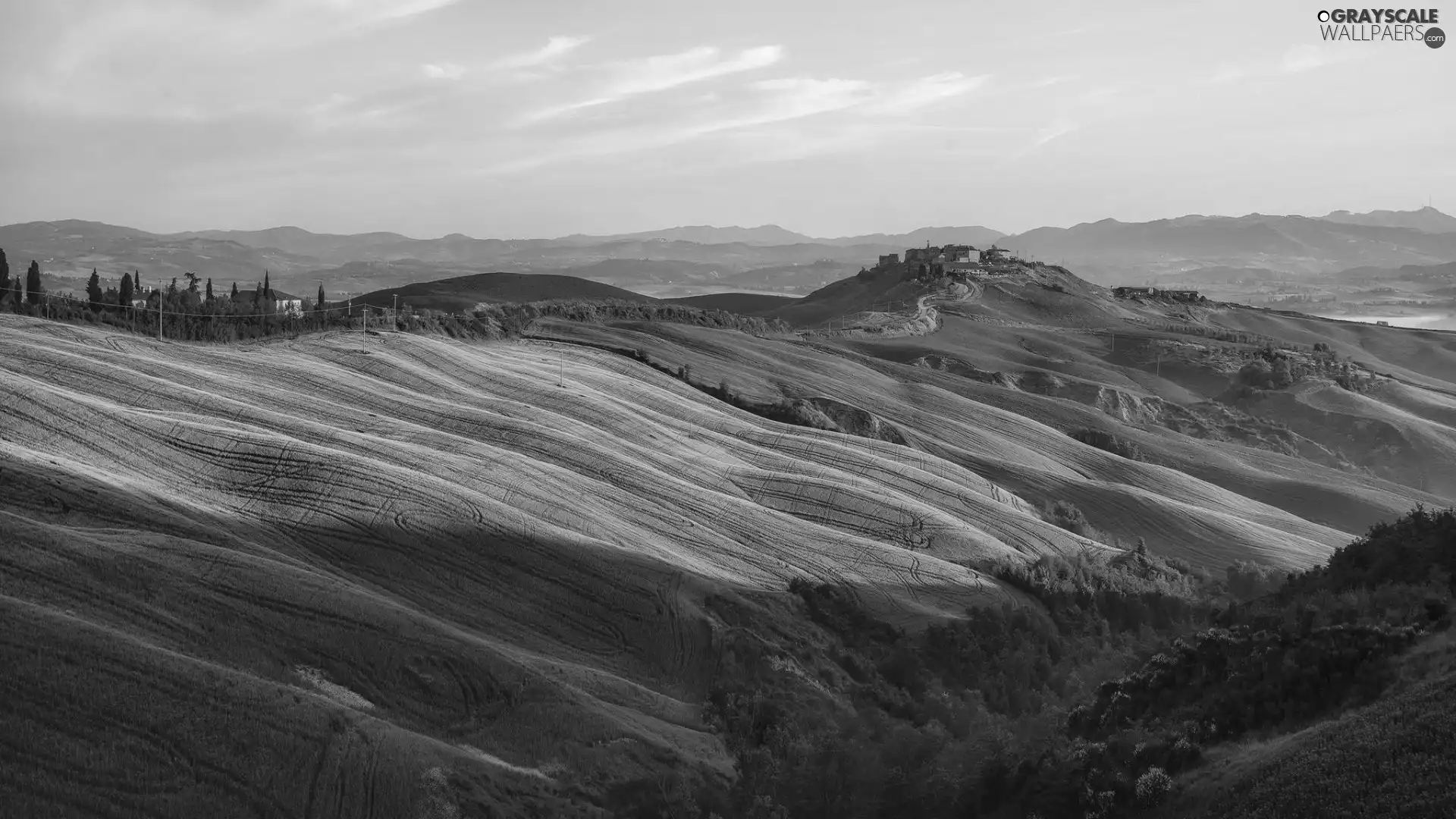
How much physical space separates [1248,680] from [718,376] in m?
46.6

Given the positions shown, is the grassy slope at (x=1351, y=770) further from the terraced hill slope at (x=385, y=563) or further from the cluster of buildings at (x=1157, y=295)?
the cluster of buildings at (x=1157, y=295)

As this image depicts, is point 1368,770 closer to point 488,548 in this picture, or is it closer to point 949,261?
point 488,548

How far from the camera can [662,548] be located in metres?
37.2

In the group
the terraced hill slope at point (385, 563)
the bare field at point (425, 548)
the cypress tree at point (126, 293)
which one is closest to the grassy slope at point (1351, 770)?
the bare field at point (425, 548)

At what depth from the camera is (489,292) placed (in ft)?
416

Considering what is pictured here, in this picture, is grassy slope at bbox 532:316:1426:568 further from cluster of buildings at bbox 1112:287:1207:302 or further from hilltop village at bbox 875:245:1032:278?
cluster of buildings at bbox 1112:287:1207:302

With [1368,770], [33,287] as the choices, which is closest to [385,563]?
[1368,770]

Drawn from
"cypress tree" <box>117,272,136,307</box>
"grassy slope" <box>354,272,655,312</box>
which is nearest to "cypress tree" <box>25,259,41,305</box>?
"cypress tree" <box>117,272,136,307</box>

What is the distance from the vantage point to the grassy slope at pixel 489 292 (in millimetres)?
111250

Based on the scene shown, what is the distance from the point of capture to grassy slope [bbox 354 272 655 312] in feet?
365

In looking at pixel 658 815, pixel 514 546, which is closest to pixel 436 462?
pixel 514 546

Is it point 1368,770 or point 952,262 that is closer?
point 1368,770

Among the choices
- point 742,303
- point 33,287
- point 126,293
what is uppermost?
point 33,287

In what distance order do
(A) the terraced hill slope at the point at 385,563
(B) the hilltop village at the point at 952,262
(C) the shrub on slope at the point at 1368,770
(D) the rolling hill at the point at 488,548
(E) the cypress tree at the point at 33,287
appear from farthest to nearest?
(B) the hilltop village at the point at 952,262
(E) the cypress tree at the point at 33,287
(D) the rolling hill at the point at 488,548
(A) the terraced hill slope at the point at 385,563
(C) the shrub on slope at the point at 1368,770
